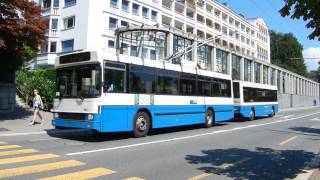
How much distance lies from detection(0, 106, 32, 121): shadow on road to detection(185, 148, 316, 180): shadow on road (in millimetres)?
12097

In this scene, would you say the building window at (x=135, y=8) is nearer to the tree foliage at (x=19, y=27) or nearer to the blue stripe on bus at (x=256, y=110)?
the blue stripe on bus at (x=256, y=110)

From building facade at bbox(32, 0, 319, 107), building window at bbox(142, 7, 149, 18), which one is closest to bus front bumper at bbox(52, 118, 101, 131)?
building facade at bbox(32, 0, 319, 107)

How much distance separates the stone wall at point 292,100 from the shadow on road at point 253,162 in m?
60.1

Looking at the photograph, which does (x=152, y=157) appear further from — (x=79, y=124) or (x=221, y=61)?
(x=221, y=61)

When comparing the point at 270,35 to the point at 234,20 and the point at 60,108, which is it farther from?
the point at 60,108

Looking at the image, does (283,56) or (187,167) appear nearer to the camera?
(187,167)

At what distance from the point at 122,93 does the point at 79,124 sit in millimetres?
1835

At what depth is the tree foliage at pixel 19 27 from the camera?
56.1ft

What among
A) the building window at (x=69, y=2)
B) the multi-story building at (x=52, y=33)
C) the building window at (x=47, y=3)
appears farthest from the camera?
the building window at (x=47, y=3)

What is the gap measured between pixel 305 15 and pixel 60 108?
8.90m

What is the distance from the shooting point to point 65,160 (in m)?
9.09

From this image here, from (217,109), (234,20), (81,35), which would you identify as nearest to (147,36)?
(217,109)

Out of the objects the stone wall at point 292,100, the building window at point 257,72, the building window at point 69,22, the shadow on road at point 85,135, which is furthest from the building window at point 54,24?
the stone wall at point 292,100

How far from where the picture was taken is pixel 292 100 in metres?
81.2
